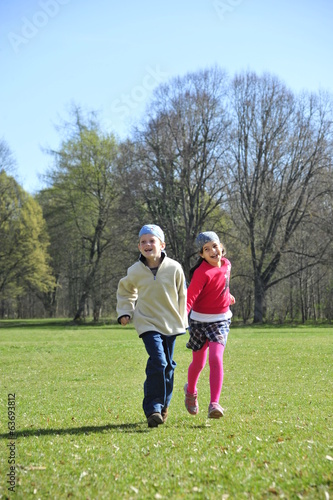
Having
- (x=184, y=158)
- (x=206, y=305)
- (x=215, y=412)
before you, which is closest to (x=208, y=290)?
(x=206, y=305)

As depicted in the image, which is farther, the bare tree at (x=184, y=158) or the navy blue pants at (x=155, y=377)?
the bare tree at (x=184, y=158)

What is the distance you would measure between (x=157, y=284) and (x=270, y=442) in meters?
2.31

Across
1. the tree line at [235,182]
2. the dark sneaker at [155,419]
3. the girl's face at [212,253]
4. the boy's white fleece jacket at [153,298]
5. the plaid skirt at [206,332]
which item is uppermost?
the tree line at [235,182]

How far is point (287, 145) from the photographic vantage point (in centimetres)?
4538

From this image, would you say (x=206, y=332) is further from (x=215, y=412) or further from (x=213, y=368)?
(x=215, y=412)

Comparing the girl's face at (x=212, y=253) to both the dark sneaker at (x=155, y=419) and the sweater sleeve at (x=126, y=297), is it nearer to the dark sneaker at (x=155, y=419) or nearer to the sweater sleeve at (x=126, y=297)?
the sweater sleeve at (x=126, y=297)

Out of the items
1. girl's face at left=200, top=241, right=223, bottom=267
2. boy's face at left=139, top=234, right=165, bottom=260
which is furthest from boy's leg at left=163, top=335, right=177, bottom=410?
girl's face at left=200, top=241, right=223, bottom=267

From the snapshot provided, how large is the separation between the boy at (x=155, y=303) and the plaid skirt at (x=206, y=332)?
366 mm

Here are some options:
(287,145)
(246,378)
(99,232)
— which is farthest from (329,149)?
(246,378)

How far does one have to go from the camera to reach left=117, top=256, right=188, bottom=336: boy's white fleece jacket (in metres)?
7.18

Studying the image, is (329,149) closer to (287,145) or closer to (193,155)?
(287,145)

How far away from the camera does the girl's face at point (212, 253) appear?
7.72 meters

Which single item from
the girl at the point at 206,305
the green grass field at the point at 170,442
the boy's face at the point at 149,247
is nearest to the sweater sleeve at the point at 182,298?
the girl at the point at 206,305

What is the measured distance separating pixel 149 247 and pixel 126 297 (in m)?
0.64
